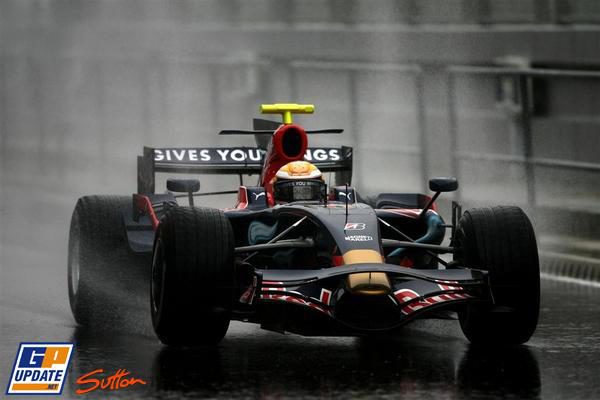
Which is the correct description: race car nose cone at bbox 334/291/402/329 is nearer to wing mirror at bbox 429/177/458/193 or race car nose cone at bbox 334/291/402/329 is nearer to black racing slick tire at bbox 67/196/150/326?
wing mirror at bbox 429/177/458/193

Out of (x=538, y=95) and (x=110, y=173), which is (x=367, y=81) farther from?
(x=110, y=173)

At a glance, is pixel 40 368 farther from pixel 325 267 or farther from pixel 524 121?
pixel 524 121

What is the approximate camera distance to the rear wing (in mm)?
13023

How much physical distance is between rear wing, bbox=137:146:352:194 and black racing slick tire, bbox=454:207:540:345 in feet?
9.81

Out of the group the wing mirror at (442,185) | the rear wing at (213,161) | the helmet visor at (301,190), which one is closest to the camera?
the wing mirror at (442,185)

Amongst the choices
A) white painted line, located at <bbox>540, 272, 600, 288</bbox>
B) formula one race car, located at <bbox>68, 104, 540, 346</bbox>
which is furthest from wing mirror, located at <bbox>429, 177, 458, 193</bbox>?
Answer: white painted line, located at <bbox>540, 272, 600, 288</bbox>

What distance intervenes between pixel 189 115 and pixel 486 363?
15.1 metres

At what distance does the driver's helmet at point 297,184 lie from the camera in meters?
12.0

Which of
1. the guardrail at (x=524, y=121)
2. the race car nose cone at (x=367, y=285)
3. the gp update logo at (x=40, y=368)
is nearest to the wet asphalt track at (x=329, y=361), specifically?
the gp update logo at (x=40, y=368)

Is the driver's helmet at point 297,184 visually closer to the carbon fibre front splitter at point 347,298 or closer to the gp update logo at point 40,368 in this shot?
the carbon fibre front splitter at point 347,298

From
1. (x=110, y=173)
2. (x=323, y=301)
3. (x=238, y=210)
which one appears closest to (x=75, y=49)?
(x=110, y=173)

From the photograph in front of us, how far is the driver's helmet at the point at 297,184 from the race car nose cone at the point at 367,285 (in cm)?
210

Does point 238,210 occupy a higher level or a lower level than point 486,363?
higher

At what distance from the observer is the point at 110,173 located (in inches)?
1019
